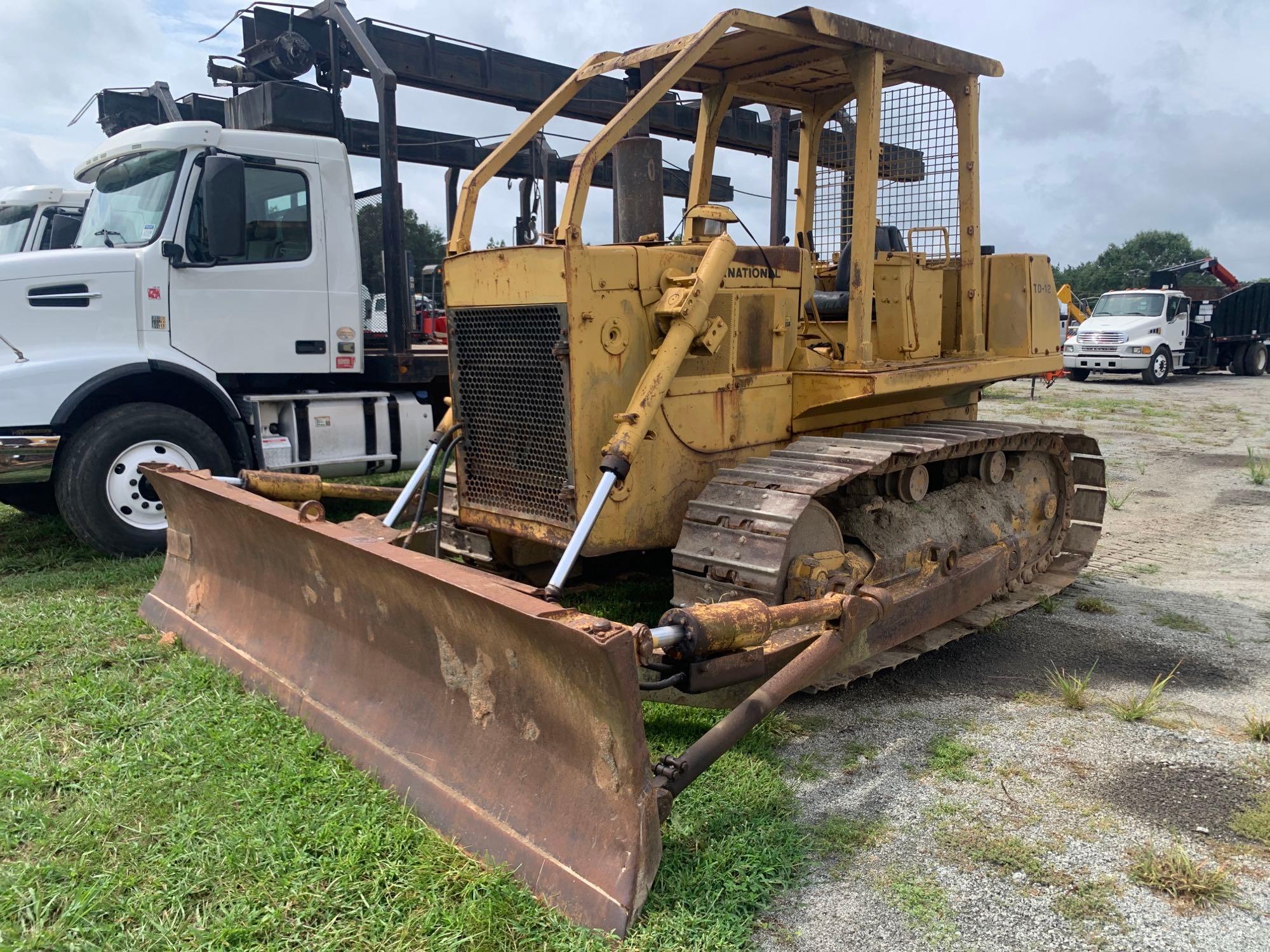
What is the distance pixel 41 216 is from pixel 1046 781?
9261 millimetres

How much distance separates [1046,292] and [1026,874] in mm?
4076

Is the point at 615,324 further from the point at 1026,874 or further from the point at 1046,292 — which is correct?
the point at 1046,292

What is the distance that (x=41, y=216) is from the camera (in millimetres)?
8883

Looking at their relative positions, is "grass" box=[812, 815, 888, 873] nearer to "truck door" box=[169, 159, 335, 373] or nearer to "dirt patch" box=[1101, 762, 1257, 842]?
"dirt patch" box=[1101, 762, 1257, 842]

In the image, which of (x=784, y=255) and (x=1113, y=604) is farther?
Answer: (x=1113, y=604)

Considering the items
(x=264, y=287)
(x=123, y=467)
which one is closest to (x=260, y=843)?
(x=123, y=467)

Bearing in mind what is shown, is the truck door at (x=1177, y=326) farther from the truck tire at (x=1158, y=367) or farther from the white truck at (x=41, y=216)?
the white truck at (x=41, y=216)

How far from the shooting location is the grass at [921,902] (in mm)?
2770

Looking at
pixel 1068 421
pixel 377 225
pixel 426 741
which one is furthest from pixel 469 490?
pixel 1068 421

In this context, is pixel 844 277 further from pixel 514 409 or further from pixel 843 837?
pixel 843 837

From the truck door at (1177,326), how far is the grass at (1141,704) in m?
22.6

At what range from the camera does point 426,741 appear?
3.50 m

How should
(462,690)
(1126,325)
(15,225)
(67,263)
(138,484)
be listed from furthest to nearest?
(1126,325)
(15,225)
(138,484)
(67,263)
(462,690)

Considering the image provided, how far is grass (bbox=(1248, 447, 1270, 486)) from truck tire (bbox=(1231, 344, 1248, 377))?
17.7 m
